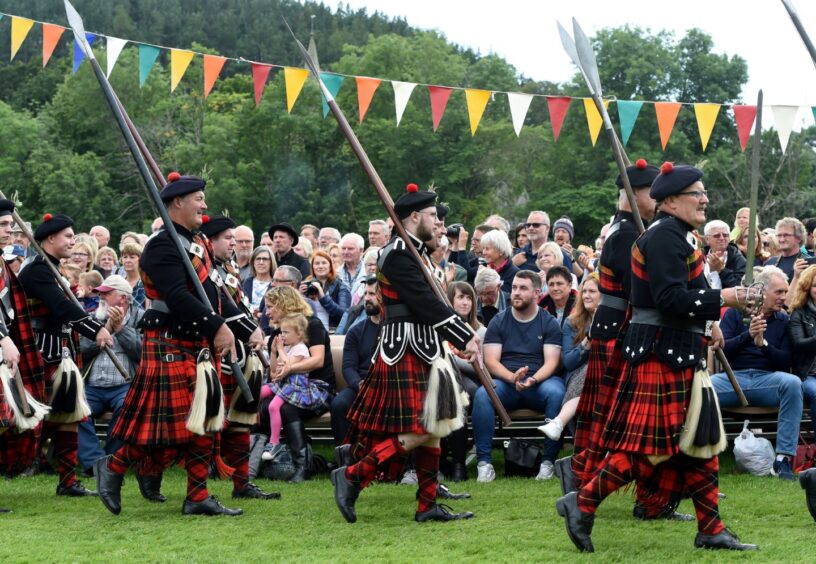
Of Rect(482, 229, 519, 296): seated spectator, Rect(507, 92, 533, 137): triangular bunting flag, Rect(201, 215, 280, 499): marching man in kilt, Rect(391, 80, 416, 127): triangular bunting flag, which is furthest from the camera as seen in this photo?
Rect(391, 80, 416, 127): triangular bunting flag

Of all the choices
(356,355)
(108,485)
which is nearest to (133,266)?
(356,355)

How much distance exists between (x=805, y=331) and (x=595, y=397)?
7.39ft

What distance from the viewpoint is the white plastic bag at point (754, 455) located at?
7746mm

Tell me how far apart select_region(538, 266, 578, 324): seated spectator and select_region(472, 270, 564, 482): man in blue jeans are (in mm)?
365

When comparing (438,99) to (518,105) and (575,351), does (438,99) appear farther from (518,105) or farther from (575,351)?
(575,351)

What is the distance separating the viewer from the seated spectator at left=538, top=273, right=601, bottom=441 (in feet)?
25.6

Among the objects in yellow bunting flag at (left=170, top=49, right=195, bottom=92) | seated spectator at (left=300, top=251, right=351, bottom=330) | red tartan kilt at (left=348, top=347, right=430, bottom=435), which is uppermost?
yellow bunting flag at (left=170, top=49, right=195, bottom=92)

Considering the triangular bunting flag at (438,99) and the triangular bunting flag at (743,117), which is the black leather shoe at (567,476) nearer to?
the triangular bunting flag at (743,117)

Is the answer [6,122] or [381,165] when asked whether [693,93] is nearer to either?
[381,165]

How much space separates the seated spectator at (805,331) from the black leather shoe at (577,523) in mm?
3120

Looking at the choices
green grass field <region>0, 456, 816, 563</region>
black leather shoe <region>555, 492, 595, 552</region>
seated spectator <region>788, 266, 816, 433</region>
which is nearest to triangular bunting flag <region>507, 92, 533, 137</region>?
seated spectator <region>788, 266, 816, 433</region>

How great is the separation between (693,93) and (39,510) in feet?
139

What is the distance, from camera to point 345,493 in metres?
6.22

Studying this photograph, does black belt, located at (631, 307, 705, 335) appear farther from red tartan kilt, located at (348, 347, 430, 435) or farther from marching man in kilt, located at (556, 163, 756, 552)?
red tartan kilt, located at (348, 347, 430, 435)
